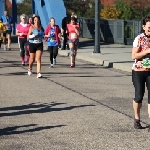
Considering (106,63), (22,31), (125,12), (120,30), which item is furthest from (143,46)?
(125,12)

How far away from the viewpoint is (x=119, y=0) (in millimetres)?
50281

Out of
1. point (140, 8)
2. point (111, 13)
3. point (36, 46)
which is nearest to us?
point (36, 46)

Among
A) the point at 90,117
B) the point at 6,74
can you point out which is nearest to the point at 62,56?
the point at 6,74

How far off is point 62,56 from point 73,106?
13.7 metres

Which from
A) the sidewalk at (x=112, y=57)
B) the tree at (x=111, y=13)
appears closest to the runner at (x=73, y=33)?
the sidewalk at (x=112, y=57)

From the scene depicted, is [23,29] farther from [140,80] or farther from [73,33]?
[140,80]

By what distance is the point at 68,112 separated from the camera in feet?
34.0

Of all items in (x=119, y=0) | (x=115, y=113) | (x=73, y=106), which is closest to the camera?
(x=115, y=113)

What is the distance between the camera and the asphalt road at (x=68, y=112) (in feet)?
26.0

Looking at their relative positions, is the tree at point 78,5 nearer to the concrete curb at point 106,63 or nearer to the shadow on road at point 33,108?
the concrete curb at point 106,63

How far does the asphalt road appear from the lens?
7.91 meters

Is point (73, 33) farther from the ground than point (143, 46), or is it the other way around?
point (143, 46)

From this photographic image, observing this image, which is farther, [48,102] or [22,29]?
[22,29]

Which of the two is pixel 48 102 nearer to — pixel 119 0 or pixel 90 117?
pixel 90 117
